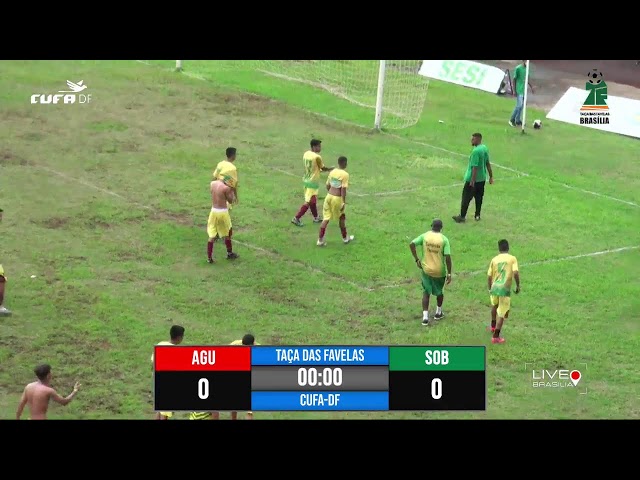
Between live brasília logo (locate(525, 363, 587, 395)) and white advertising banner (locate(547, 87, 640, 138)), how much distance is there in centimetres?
1803

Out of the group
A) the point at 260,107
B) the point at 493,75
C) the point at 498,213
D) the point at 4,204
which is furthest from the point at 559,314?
the point at 493,75

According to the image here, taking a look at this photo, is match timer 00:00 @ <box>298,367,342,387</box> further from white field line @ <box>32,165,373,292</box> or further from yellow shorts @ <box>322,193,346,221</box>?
yellow shorts @ <box>322,193,346,221</box>

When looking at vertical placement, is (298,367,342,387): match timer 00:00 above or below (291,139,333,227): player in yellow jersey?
below

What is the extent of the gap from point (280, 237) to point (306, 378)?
30.4 ft

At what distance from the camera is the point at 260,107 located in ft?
127

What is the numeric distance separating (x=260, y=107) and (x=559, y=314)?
1684 centimetres

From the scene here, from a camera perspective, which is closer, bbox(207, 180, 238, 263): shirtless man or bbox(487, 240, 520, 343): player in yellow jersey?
bbox(487, 240, 520, 343): player in yellow jersey

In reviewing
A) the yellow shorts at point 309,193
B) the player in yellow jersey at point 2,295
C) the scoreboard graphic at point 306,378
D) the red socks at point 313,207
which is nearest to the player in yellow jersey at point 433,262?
the scoreboard graphic at point 306,378

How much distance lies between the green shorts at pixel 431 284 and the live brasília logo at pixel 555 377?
7.65 ft

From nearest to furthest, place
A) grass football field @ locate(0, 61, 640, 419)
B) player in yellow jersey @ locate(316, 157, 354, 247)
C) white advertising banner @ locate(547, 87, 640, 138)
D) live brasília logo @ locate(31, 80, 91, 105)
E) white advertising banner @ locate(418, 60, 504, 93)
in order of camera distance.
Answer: grass football field @ locate(0, 61, 640, 419)
player in yellow jersey @ locate(316, 157, 354, 247)
live brasília logo @ locate(31, 80, 91, 105)
white advertising banner @ locate(547, 87, 640, 138)
white advertising banner @ locate(418, 60, 504, 93)

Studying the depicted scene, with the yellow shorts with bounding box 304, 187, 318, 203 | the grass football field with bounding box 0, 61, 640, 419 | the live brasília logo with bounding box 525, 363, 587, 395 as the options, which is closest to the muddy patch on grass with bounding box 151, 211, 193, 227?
the grass football field with bounding box 0, 61, 640, 419

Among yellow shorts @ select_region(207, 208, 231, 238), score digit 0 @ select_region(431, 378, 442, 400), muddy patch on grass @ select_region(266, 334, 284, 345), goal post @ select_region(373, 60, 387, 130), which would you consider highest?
goal post @ select_region(373, 60, 387, 130)

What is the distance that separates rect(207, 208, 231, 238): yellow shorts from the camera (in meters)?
25.9
